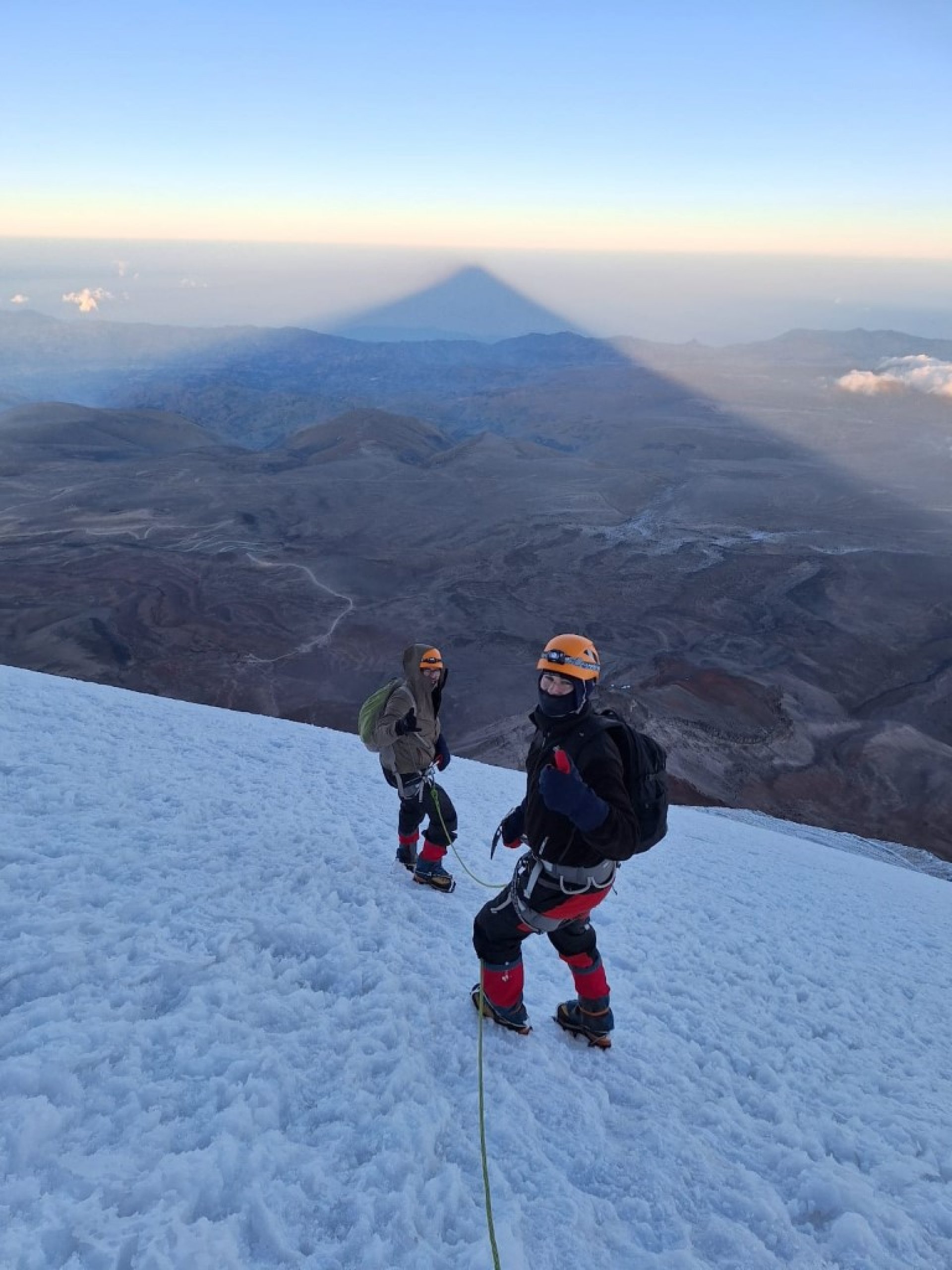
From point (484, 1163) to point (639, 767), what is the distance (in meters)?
1.79

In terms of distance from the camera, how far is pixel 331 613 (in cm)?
5244

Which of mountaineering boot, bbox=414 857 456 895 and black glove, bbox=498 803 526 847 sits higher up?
black glove, bbox=498 803 526 847

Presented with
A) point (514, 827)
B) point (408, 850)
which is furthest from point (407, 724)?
point (514, 827)

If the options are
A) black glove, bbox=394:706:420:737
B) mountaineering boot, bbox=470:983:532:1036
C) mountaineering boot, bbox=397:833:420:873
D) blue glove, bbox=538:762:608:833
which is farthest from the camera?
mountaineering boot, bbox=397:833:420:873

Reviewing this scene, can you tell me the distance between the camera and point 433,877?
18.3ft

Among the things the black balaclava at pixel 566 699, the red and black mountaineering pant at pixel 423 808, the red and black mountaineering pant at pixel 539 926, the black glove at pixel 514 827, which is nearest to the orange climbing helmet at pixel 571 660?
the black balaclava at pixel 566 699

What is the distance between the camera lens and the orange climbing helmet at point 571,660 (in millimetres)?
3441

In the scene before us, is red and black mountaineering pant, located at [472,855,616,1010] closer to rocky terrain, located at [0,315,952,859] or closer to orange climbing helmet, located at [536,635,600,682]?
orange climbing helmet, located at [536,635,600,682]

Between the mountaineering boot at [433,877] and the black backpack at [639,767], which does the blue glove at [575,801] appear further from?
the mountaineering boot at [433,877]

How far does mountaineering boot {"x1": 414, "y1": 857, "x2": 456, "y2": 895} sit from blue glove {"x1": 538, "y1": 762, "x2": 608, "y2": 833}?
100 inches

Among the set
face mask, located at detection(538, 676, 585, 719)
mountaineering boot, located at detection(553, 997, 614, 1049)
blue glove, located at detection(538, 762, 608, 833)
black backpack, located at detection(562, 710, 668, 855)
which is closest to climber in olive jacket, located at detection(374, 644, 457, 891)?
mountaineering boot, located at detection(553, 997, 614, 1049)

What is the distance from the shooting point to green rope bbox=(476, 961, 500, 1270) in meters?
2.72

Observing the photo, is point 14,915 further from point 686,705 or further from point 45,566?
point 45,566

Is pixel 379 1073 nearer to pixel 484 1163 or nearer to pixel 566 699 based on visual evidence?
pixel 484 1163
